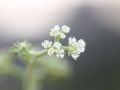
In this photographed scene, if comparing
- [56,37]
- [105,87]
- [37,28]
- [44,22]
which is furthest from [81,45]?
[44,22]

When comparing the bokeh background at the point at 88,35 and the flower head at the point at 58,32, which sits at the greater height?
the bokeh background at the point at 88,35

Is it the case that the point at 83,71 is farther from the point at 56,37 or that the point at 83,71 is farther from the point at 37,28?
the point at 56,37

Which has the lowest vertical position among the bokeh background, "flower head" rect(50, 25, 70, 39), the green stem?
the green stem

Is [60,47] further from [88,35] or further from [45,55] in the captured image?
[88,35]

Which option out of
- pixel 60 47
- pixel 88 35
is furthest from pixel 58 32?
pixel 88 35

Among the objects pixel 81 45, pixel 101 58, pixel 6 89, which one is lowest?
pixel 81 45

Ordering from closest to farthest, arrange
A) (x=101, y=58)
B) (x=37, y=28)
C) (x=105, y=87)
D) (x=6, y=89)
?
(x=6, y=89)
(x=105, y=87)
(x=101, y=58)
(x=37, y=28)

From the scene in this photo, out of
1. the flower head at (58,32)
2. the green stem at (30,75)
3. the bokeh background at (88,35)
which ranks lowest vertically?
the green stem at (30,75)

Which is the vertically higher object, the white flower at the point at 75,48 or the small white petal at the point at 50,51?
the white flower at the point at 75,48
